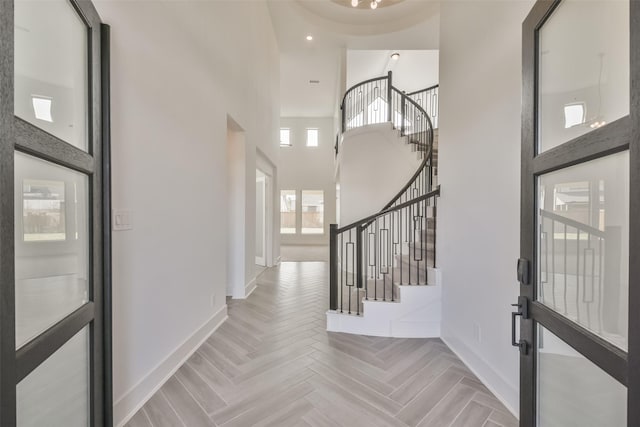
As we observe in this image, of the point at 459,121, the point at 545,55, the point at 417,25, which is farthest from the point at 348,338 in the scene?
the point at 417,25

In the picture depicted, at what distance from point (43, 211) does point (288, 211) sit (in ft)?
34.9

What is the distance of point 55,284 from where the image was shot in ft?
3.91

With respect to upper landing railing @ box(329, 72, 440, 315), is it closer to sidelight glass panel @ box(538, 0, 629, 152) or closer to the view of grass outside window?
sidelight glass panel @ box(538, 0, 629, 152)

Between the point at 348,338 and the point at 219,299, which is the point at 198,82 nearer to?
the point at 219,299

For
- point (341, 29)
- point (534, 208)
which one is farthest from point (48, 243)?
point (341, 29)

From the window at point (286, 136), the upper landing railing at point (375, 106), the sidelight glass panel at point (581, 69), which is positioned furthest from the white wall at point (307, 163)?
the sidelight glass panel at point (581, 69)

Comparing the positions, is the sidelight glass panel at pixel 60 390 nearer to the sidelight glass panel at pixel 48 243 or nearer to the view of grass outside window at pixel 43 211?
the sidelight glass panel at pixel 48 243

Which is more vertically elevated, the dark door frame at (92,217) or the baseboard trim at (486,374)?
the dark door frame at (92,217)

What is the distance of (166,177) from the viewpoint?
7.45 ft

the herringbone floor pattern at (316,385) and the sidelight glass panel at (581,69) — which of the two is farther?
the herringbone floor pattern at (316,385)

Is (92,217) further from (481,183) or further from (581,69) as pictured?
(481,183)

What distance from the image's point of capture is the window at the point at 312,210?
38.5 feet

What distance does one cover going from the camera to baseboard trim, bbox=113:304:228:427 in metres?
1.75

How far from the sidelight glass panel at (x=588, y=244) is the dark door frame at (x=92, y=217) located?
5.79 ft
